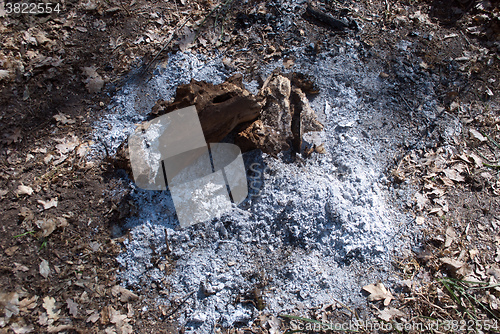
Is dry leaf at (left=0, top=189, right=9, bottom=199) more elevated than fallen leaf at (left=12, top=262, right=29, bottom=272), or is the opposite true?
dry leaf at (left=0, top=189, right=9, bottom=199)

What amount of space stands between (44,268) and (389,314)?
3305 mm

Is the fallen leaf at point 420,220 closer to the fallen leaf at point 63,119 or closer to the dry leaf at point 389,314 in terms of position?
the dry leaf at point 389,314

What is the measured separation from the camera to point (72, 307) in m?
2.90

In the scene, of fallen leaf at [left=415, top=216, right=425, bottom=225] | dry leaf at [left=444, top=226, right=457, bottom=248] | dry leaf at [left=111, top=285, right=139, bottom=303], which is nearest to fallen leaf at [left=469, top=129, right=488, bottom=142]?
dry leaf at [left=444, top=226, right=457, bottom=248]

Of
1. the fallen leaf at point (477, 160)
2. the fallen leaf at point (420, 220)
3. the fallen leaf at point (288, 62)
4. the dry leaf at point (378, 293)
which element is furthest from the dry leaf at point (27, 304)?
the fallen leaf at point (477, 160)

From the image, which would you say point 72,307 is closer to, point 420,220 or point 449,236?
point 420,220

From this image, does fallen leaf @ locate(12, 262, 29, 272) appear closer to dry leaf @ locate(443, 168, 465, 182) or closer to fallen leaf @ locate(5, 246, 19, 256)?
fallen leaf @ locate(5, 246, 19, 256)

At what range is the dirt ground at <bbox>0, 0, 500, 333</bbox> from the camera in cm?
299

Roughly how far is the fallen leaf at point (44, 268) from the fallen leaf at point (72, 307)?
1.08 ft

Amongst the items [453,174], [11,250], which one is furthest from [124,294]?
[453,174]

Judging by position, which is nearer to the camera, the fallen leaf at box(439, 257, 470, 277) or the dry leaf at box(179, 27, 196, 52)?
the fallen leaf at box(439, 257, 470, 277)

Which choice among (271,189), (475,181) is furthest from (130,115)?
(475,181)

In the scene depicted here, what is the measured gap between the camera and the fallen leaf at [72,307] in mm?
2885

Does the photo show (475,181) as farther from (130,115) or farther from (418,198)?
(130,115)
